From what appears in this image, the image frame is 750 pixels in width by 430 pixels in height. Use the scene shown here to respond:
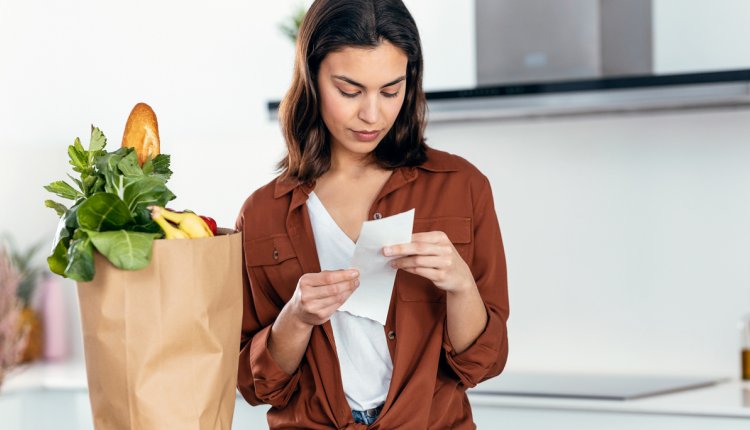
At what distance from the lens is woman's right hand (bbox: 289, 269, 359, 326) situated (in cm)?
145

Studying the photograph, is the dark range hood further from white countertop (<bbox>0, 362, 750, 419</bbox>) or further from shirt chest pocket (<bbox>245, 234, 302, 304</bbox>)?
shirt chest pocket (<bbox>245, 234, 302, 304</bbox>)

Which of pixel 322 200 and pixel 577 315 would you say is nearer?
pixel 322 200

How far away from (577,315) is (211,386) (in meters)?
1.98

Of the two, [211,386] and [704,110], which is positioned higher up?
[704,110]

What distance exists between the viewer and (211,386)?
120 centimetres

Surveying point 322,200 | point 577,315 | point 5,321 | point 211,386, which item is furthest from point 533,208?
point 211,386

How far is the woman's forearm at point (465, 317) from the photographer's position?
1.52m

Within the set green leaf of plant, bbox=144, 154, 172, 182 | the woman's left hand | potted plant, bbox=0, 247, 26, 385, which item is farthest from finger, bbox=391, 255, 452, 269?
potted plant, bbox=0, 247, 26, 385

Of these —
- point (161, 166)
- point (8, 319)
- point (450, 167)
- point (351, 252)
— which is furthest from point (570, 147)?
point (161, 166)

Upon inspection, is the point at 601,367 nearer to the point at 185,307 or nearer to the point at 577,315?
the point at 577,315

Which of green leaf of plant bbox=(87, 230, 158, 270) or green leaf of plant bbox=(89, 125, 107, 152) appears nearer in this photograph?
green leaf of plant bbox=(87, 230, 158, 270)

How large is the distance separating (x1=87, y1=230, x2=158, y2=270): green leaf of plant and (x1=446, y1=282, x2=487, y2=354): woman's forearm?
556 mm

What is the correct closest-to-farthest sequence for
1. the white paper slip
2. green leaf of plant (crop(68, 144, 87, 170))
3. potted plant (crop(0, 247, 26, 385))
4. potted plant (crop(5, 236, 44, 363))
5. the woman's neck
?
green leaf of plant (crop(68, 144, 87, 170)) → the white paper slip → the woman's neck → potted plant (crop(0, 247, 26, 385)) → potted plant (crop(5, 236, 44, 363))

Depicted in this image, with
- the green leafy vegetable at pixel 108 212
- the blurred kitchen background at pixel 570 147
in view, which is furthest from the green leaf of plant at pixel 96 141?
the blurred kitchen background at pixel 570 147
